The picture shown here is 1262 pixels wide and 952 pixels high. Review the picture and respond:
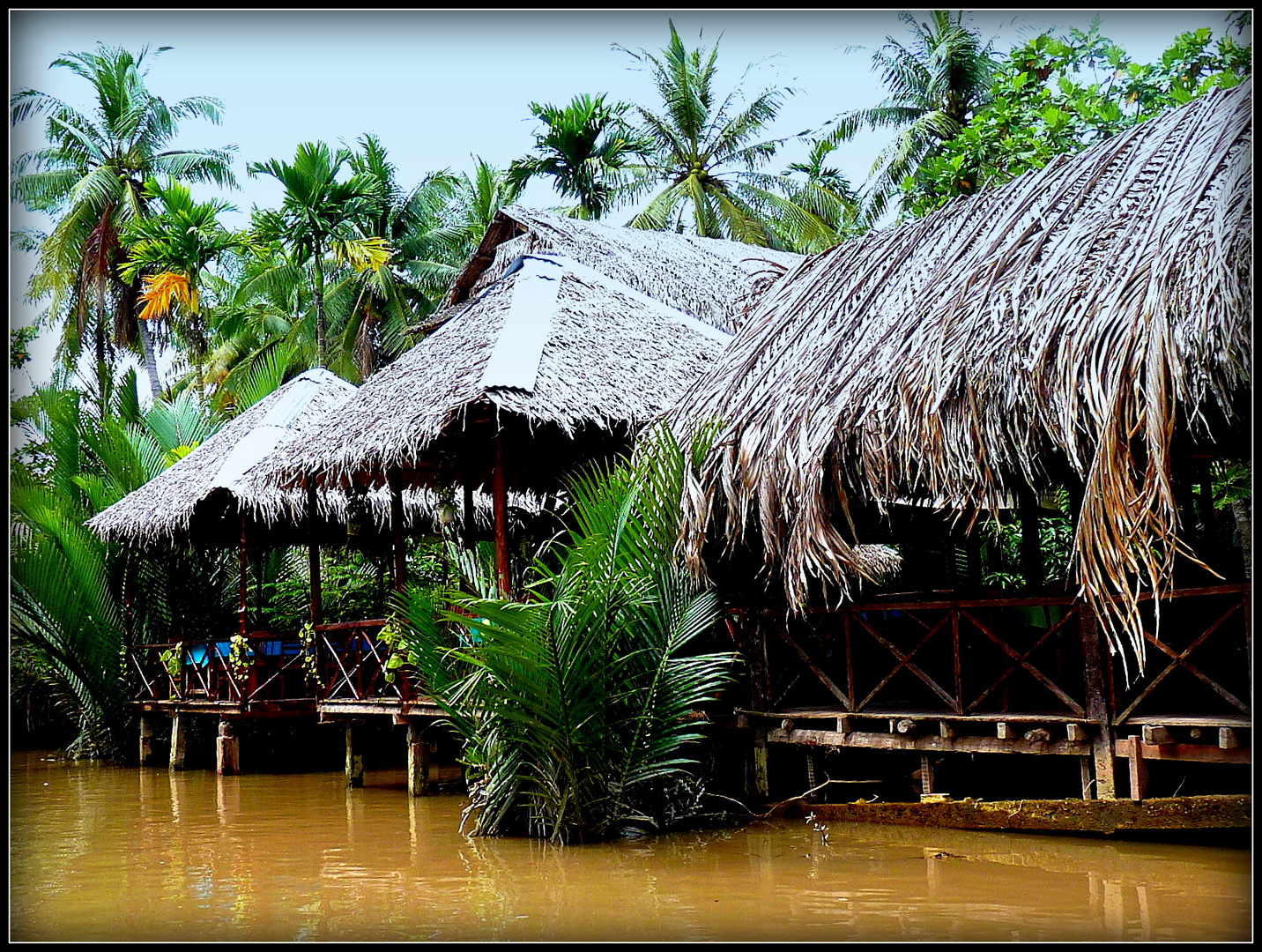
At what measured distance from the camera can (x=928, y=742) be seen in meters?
6.55

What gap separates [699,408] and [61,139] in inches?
706

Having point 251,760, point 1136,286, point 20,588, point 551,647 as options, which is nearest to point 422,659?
point 551,647

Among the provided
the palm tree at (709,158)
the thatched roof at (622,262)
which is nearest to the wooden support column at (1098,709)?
the thatched roof at (622,262)

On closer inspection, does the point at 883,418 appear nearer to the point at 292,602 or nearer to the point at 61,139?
the point at 292,602

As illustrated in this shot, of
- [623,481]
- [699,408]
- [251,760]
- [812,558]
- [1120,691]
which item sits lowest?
[251,760]

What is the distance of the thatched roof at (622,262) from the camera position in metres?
11.8

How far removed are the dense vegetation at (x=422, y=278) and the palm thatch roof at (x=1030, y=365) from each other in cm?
94

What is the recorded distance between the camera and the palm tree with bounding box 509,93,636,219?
16.8 m

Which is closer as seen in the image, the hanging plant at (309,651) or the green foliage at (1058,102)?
the green foliage at (1058,102)

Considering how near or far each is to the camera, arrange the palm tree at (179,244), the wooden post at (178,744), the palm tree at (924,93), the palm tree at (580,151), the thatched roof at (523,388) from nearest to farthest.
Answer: the thatched roof at (523,388) < the wooden post at (178,744) < the palm tree at (179,244) < the palm tree at (580,151) < the palm tree at (924,93)

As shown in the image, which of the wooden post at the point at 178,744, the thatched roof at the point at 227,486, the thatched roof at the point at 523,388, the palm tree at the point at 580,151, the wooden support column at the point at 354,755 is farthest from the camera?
the palm tree at the point at 580,151

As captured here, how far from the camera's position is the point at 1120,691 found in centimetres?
611

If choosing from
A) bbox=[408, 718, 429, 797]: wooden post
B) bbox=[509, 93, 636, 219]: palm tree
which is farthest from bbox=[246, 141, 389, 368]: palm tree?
bbox=[408, 718, 429, 797]: wooden post

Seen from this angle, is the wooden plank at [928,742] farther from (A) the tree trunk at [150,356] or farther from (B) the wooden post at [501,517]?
(A) the tree trunk at [150,356]
